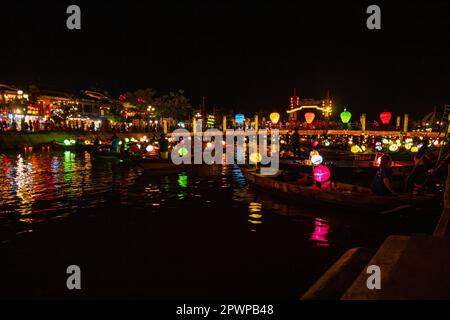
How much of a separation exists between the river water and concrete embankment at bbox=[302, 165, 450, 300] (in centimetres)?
92

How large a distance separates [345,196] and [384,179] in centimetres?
113

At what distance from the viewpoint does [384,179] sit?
10.6 meters

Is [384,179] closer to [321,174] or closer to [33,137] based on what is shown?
[321,174]

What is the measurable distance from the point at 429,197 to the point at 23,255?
29.8 ft

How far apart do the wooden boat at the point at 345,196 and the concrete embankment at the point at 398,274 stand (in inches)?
143

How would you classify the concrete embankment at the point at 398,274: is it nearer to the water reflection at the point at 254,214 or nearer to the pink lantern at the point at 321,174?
the water reflection at the point at 254,214

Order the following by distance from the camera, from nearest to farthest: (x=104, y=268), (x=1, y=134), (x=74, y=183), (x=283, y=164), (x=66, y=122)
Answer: (x=104, y=268)
(x=74, y=183)
(x=283, y=164)
(x=1, y=134)
(x=66, y=122)

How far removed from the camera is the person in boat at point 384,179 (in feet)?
34.6

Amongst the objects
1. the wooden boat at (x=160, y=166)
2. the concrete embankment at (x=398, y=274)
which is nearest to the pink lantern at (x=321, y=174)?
the concrete embankment at (x=398, y=274)

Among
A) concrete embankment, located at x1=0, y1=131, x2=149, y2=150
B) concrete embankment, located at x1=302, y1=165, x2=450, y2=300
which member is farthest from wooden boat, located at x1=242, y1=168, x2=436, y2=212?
concrete embankment, located at x1=0, y1=131, x2=149, y2=150

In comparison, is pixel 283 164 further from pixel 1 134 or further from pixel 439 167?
pixel 1 134

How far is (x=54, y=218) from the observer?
11289 mm
